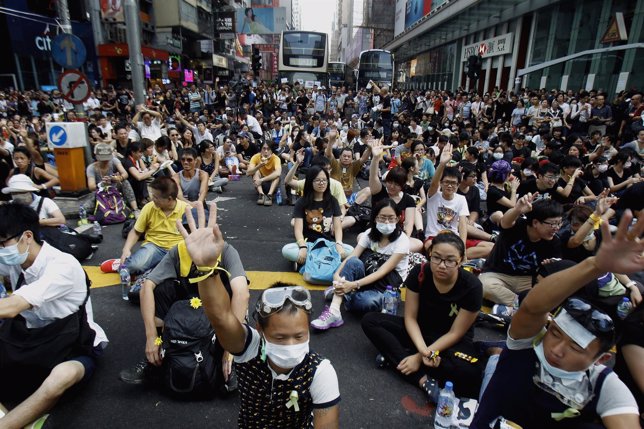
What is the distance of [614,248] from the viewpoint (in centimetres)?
147

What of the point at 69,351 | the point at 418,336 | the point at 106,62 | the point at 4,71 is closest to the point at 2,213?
the point at 69,351

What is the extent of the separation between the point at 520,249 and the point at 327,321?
215 centimetres

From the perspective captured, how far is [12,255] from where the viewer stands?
2621 millimetres

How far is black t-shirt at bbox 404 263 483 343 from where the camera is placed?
304 cm

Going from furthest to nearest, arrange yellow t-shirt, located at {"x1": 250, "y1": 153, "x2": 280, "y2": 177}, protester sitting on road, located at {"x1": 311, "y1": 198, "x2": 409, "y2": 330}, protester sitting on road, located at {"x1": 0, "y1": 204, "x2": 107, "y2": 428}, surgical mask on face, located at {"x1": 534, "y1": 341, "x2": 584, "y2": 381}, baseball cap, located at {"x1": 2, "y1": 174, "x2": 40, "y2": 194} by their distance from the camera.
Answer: yellow t-shirt, located at {"x1": 250, "y1": 153, "x2": 280, "y2": 177}, baseball cap, located at {"x1": 2, "y1": 174, "x2": 40, "y2": 194}, protester sitting on road, located at {"x1": 311, "y1": 198, "x2": 409, "y2": 330}, protester sitting on road, located at {"x1": 0, "y1": 204, "x2": 107, "y2": 428}, surgical mask on face, located at {"x1": 534, "y1": 341, "x2": 584, "y2": 381}

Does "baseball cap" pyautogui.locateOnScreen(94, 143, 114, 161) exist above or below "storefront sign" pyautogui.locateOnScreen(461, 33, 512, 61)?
below

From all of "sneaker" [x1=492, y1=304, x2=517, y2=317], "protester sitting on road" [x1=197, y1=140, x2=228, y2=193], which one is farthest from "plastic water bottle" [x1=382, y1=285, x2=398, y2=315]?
"protester sitting on road" [x1=197, y1=140, x2=228, y2=193]

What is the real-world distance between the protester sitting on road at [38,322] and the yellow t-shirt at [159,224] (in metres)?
1.54

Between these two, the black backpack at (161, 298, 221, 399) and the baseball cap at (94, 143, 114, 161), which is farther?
the baseball cap at (94, 143, 114, 161)

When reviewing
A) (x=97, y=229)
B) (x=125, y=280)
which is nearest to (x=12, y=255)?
(x=125, y=280)

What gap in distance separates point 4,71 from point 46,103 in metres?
7.16

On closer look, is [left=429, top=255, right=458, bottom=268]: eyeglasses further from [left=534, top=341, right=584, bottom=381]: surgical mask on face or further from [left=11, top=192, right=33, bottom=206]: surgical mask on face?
[left=11, top=192, right=33, bottom=206]: surgical mask on face

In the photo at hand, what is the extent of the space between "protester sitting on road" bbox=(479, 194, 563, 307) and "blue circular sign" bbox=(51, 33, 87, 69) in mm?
7471

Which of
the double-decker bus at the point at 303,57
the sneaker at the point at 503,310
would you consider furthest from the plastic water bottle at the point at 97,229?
the double-decker bus at the point at 303,57
